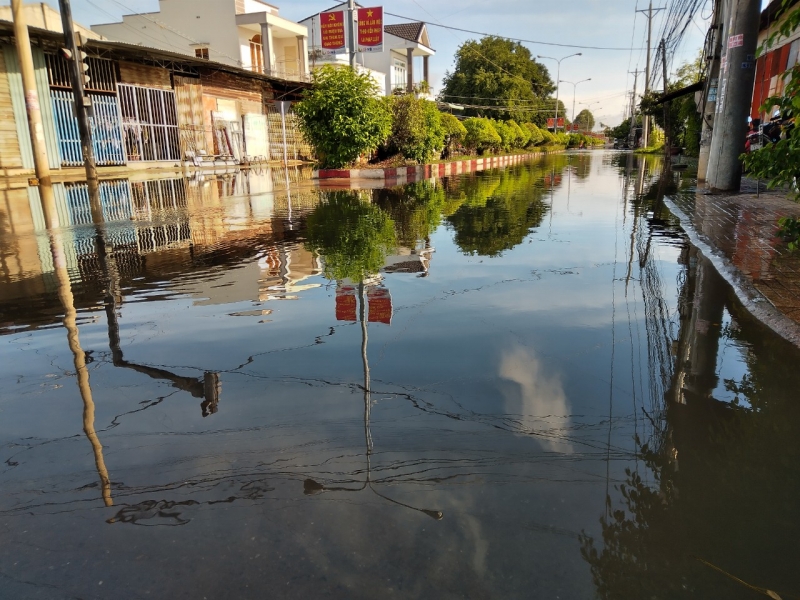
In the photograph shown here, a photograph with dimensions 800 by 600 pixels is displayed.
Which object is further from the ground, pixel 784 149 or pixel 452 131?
pixel 452 131

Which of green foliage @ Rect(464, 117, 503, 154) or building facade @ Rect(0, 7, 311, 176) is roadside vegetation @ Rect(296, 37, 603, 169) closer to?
green foliage @ Rect(464, 117, 503, 154)

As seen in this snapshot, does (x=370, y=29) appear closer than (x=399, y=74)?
Yes

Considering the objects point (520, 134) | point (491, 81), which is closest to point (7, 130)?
point (520, 134)

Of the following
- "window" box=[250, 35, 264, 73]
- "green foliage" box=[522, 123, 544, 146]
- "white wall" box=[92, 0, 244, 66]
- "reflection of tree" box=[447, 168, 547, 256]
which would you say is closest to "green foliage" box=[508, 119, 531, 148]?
"green foliage" box=[522, 123, 544, 146]

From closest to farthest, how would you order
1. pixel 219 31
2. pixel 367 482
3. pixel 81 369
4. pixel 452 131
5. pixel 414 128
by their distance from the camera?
pixel 367 482
pixel 81 369
pixel 414 128
pixel 452 131
pixel 219 31

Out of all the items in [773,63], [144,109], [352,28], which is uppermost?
[352,28]

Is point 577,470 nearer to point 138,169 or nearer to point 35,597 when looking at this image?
point 35,597

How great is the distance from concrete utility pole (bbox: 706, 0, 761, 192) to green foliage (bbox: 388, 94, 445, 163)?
38.7 feet

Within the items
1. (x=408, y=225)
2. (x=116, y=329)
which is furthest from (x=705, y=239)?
(x=116, y=329)

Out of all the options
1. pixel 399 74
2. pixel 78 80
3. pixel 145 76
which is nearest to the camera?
pixel 78 80

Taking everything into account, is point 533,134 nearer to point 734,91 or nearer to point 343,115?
point 343,115

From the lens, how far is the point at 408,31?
56750 mm

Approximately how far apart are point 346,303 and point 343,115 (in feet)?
53.3

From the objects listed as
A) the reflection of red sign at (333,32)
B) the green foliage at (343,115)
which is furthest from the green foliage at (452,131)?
the green foliage at (343,115)
